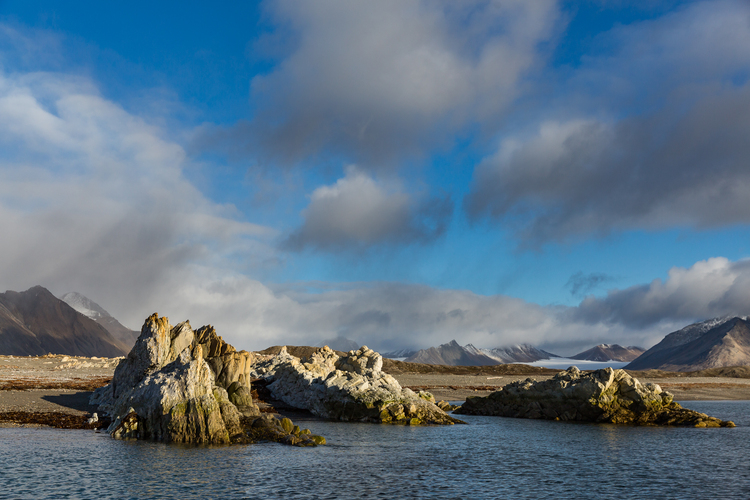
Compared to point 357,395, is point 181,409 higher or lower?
higher

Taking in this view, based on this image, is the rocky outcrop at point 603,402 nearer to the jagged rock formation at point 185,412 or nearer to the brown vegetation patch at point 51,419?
the jagged rock formation at point 185,412

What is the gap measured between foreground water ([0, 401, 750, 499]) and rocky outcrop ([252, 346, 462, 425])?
11.1 metres

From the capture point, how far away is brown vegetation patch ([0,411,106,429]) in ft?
148

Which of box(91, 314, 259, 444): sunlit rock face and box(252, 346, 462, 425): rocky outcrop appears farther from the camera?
box(252, 346, 462, 425): rocky outcrop

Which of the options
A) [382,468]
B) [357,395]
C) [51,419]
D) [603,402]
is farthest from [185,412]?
[603,402]

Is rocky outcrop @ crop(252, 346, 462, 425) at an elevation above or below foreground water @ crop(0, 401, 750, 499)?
above

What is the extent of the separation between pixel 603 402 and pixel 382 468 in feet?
127

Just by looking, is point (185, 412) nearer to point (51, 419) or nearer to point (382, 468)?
point (382, 468)

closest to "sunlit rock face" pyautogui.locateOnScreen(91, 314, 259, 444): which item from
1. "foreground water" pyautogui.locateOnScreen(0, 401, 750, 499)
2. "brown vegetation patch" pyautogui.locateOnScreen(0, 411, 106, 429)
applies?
"foreground water" pyautogui.locateOnScreen(0, 401, 750, 499)

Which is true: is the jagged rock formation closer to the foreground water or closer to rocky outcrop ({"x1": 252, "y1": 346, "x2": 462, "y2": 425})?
the foreground water

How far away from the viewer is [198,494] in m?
24.7

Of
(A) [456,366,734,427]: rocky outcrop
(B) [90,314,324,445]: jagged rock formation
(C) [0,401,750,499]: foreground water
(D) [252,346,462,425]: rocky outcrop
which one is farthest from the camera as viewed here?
(A) [456,366,734,427]: rocky outcrop

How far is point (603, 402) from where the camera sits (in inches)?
2387

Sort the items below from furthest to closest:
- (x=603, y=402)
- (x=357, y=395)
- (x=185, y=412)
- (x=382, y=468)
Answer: (x=603, y=402)
(x=357, y=395)
(x=185, y=412)
(x=382, y=468)
